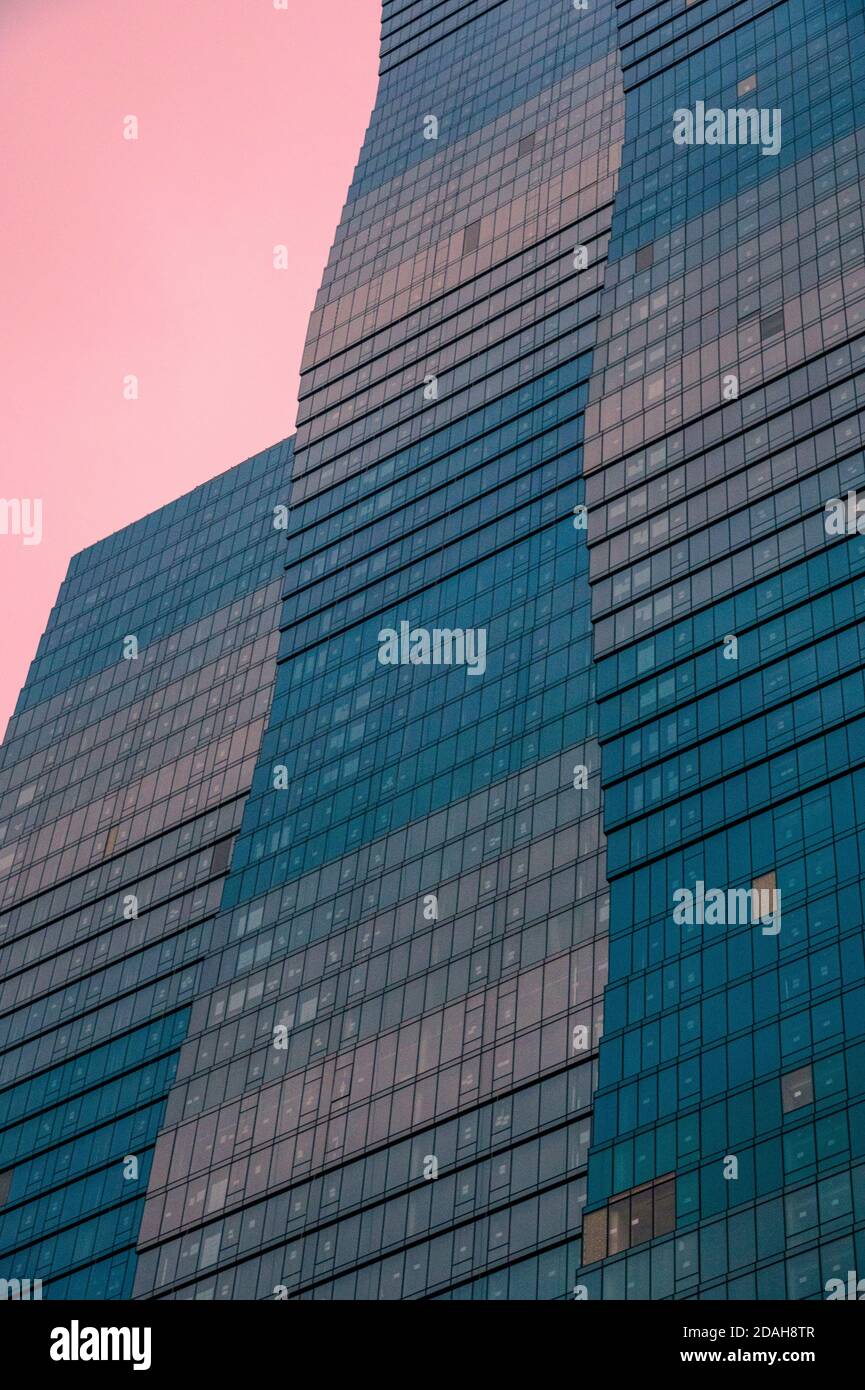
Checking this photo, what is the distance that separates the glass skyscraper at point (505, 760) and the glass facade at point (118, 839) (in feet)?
1.22

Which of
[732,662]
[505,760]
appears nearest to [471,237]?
[505,760]

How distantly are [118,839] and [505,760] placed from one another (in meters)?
36.4

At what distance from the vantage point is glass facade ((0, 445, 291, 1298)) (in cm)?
10956

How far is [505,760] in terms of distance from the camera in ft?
339

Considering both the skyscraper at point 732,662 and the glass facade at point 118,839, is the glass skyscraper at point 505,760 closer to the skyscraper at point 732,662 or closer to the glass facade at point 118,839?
the skyscraper at point 732,662

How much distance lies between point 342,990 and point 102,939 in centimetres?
2905

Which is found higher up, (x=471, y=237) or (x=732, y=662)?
(x=471, y=237)

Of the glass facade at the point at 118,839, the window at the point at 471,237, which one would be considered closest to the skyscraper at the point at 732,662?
the window at the point at 471,237

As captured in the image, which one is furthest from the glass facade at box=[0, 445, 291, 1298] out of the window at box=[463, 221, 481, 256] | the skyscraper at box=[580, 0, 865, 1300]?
the skyscraper at box=[580, 0, 865, 1300]

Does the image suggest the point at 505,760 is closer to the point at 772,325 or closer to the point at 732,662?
the point at 732,662

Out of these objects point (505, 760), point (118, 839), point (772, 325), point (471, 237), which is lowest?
point (505, 760)

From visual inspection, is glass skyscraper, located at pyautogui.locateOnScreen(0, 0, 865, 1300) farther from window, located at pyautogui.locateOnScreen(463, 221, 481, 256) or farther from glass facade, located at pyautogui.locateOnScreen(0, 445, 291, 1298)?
window, located at pyautogui.locateOnScreen(463, 221, 481, 256)

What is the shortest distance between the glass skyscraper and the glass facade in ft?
1.22
